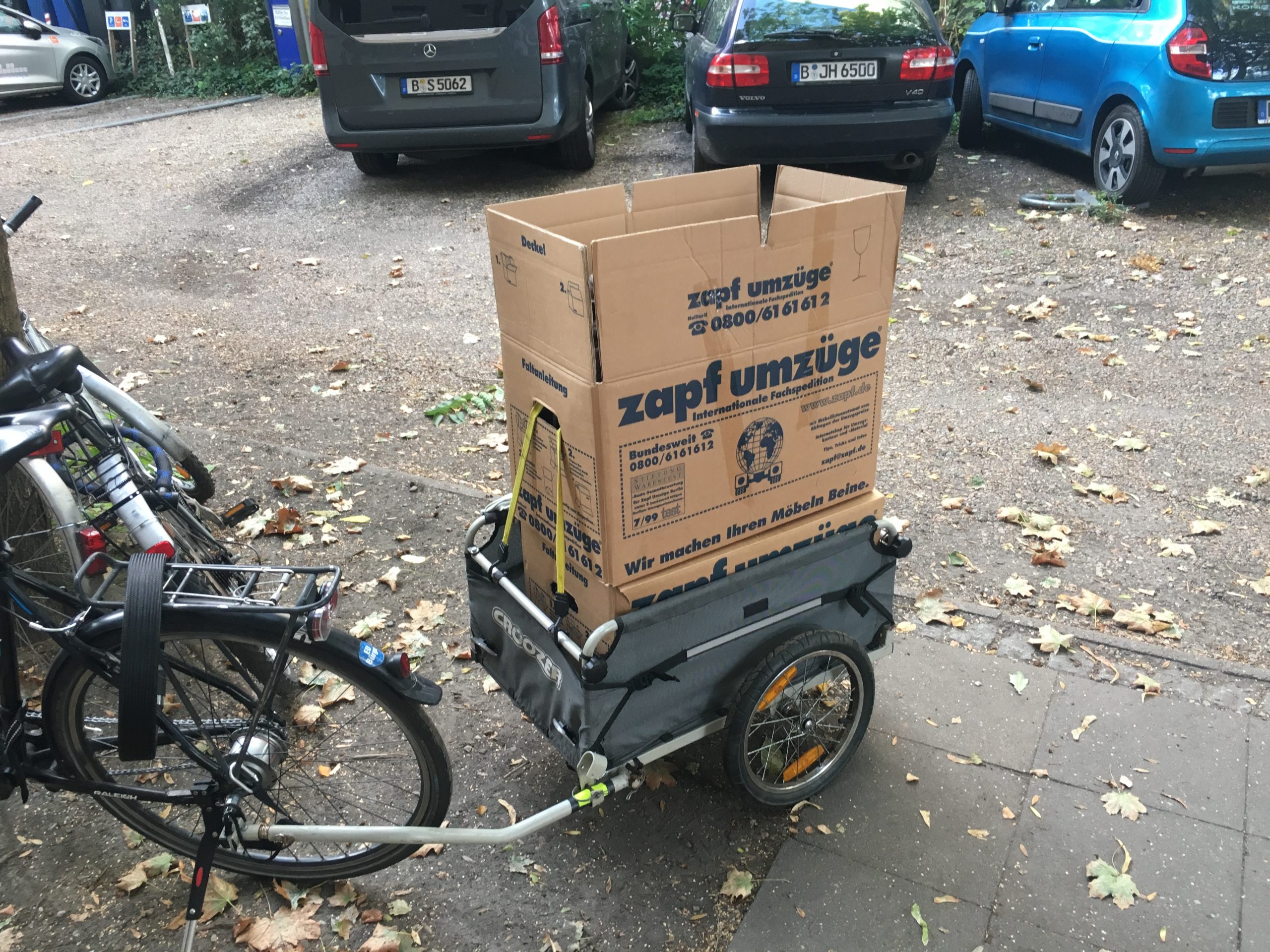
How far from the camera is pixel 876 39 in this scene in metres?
7.18

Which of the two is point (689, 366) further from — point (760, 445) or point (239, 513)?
point (239, 513)

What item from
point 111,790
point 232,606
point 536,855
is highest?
point 232,606

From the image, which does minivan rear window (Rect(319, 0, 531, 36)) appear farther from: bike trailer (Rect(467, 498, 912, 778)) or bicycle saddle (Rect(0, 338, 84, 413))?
bike trailer (Rect(467, 498, 912, 778))

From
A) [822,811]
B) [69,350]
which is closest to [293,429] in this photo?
[69,350]

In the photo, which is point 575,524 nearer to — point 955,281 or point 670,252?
point 670,252

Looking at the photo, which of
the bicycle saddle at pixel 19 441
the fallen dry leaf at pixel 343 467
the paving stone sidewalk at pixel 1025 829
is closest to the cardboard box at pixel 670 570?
the paving stone sidewalk at pixel 1025 829

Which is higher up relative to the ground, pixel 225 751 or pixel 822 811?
pixel 225 751

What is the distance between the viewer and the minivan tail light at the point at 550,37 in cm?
789

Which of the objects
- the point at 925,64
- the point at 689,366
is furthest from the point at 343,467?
the point at 925,64

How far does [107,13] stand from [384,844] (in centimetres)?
1802

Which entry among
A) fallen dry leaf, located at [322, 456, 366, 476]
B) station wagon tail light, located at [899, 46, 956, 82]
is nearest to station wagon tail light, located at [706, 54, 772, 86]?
station wagon tail light, located at [899, 46, 956, 82]

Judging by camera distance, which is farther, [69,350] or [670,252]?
[69,350]

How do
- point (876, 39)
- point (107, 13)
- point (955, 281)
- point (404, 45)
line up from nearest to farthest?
point (955, 281), point (876, 39), point (404, 45), point (107, 13)

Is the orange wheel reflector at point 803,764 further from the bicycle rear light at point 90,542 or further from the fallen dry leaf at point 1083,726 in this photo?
the bicycle rear light at point 90,542
